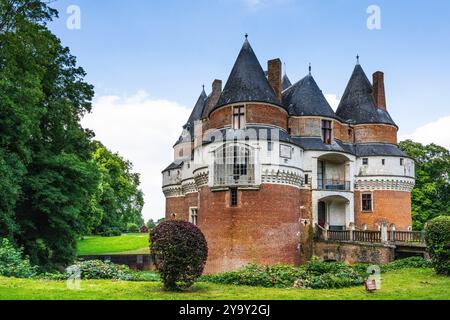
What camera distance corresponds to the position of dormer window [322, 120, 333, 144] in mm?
31422

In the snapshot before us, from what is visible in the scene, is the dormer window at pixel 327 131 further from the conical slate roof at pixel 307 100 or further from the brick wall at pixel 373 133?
the brick wall at pixel 373 133

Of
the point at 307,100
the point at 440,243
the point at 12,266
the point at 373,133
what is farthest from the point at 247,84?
the point at 12,266

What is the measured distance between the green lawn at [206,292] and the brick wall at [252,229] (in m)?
11.2

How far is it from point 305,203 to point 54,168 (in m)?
16.0

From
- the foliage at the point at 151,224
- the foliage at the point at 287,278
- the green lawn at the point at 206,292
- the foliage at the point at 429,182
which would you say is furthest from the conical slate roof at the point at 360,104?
the foliage at the point at 151,224

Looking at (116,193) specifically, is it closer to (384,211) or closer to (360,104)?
(360,104)

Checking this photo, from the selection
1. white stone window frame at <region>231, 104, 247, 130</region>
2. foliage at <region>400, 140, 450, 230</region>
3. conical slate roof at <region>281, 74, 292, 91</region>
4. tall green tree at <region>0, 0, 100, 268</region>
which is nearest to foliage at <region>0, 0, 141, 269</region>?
tall green tree at <region>0, 0, 100, 268</region>

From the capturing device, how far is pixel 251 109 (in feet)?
89.7

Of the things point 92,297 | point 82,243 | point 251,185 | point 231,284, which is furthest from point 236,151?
point 82,243

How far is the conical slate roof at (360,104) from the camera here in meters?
34.2

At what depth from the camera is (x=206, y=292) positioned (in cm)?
1273

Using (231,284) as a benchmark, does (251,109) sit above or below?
above

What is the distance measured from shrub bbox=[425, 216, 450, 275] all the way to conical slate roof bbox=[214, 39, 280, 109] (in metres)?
13.6
